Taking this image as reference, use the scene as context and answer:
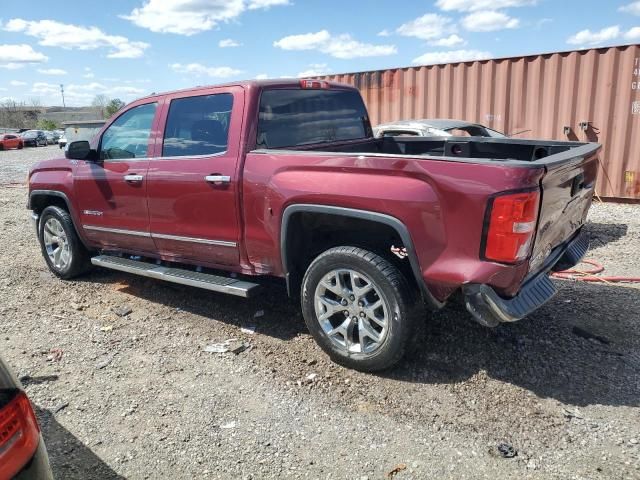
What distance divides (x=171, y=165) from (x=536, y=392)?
3.21m

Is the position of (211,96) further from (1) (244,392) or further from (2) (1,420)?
(2) (1,420)

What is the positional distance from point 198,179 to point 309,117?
1.07 metres

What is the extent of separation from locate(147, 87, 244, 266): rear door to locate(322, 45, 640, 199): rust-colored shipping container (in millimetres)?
6928

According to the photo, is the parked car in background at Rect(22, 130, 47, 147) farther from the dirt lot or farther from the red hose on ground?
the red hose on ground

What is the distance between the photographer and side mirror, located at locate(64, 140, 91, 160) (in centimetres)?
498

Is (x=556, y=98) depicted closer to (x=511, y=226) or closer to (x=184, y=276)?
(x=511, y=226)

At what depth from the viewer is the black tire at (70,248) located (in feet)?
18.4

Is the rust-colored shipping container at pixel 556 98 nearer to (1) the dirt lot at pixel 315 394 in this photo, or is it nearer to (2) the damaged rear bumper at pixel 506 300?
(1) the dirt lot at pixel 315 394

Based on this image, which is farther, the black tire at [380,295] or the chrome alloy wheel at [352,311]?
the chrome alloy wheel at [352,311]

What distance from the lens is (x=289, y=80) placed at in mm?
4320

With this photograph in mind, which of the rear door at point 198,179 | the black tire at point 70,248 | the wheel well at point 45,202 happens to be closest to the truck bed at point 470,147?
the rear door at point 198,179

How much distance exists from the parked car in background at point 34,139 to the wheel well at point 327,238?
138 feet

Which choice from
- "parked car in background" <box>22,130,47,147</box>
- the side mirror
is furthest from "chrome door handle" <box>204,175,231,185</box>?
"parked car in background" <box>22,130,47,147</box>

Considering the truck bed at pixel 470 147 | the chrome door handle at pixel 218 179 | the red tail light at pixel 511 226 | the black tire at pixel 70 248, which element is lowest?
the black tire at pixel 70 248
